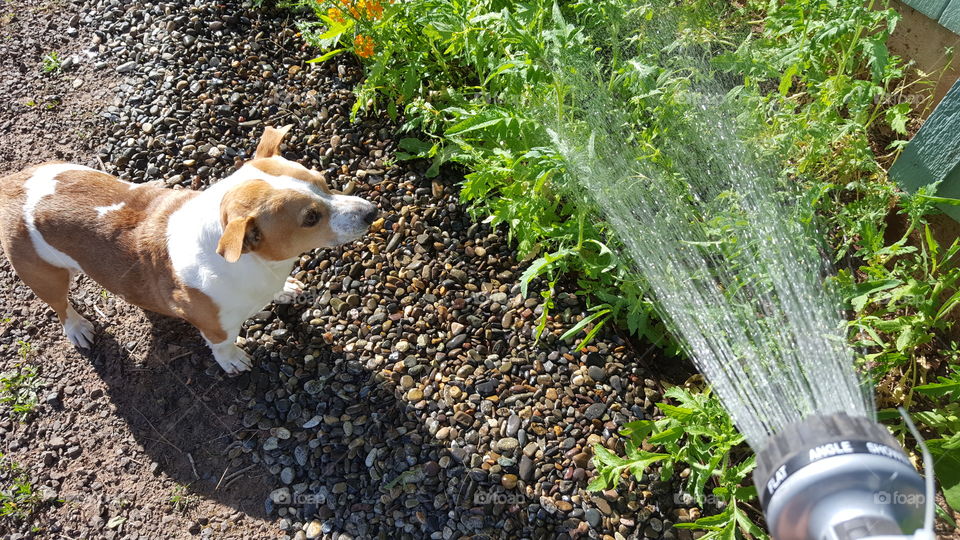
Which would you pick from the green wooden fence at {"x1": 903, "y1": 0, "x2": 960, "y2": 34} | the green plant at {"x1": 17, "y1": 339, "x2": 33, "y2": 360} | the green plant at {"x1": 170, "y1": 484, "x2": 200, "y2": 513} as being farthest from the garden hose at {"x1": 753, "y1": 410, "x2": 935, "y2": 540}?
the green plant at {"x1": 17, "y1": 339, "x2": 33, "y2": 360}

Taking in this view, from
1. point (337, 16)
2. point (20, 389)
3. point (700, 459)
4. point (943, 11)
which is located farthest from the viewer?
point (337, 16)

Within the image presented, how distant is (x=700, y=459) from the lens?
3.12 m

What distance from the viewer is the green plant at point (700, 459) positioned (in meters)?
2.88

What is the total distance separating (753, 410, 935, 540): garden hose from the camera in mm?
1475

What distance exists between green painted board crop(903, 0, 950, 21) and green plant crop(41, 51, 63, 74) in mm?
5917

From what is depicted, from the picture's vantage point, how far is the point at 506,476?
3.30m

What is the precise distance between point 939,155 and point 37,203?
4664mm

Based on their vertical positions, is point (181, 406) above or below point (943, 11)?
below

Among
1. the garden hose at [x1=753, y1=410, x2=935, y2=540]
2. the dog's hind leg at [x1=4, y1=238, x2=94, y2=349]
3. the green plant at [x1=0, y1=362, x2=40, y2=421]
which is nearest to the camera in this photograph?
the garden hose at [x1=753, y1=410, x2=935, y2=540]

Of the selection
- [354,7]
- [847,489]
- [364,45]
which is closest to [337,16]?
[354,7]

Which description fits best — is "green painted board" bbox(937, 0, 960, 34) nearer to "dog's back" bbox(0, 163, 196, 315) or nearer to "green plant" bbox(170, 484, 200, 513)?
"dog's back" bbox(0, 163, 196, 315)

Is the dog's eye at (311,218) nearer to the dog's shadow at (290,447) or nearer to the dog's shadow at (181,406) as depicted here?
the dog's shadow at (290,447)

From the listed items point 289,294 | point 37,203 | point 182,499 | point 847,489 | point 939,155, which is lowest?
point 182,499

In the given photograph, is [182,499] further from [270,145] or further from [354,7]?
[354,7]
